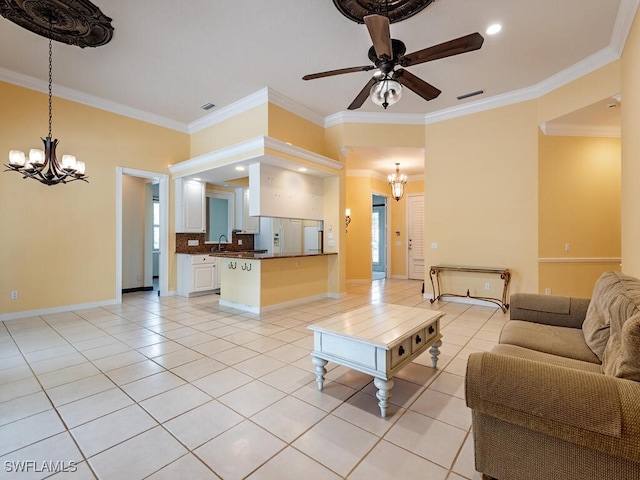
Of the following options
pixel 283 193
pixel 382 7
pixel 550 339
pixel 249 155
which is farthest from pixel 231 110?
pixel 550 339

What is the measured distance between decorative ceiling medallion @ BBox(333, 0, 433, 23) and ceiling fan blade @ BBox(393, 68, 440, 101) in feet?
2.15

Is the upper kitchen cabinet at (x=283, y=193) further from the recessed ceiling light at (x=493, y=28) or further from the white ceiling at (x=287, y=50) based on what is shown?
the recessed ceiling light at (x=493, y=28)

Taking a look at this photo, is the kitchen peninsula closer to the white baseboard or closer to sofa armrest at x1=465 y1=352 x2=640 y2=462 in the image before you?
the white baseboard

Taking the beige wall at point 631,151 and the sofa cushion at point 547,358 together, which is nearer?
the sofa cushion at point 547,358

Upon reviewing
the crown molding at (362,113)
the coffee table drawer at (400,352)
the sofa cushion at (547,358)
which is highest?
the crown molding at (362,113)

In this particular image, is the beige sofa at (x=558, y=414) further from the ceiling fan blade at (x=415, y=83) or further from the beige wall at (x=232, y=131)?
the beige wall at (x=232, y=131)

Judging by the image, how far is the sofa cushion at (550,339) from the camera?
6.70 feet

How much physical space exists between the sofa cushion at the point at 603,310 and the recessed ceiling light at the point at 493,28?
9.28 ft

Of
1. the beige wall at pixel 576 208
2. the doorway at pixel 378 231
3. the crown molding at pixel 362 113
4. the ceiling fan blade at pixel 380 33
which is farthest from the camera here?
the doorway at pixel 378 231

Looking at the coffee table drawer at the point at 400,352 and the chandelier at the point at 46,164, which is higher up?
the chandelier at the point at 46,164

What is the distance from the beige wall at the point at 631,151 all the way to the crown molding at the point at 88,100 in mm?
6848

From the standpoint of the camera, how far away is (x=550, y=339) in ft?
7.43

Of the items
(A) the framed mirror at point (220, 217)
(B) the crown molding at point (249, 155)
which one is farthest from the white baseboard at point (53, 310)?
(B) the crown molding at point (249, 155)
